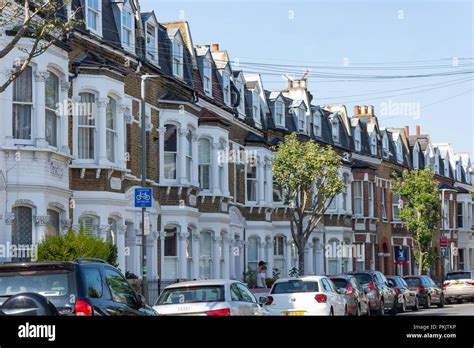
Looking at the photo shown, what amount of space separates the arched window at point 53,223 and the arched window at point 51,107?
5.79 feet

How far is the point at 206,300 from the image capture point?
45.4 feet

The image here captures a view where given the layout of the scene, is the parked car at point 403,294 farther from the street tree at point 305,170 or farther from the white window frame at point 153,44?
the white window frame at point 153,44

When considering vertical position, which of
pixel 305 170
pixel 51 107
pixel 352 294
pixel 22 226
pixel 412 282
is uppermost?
pixel 51 107

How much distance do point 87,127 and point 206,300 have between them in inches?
486

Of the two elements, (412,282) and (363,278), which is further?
(412,282)

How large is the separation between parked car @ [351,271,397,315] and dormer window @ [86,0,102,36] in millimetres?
→ 11504

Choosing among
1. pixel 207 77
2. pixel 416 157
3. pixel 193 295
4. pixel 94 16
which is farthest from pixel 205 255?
pixel 416 157

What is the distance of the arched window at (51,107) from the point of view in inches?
887

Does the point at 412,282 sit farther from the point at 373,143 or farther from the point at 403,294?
the point at 373,143

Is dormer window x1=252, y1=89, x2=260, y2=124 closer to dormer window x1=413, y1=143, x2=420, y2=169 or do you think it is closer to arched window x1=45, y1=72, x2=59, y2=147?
arched window x1=45, y1=72, x2=59, y2=147

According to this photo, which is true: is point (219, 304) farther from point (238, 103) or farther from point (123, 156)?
point (238, 103)

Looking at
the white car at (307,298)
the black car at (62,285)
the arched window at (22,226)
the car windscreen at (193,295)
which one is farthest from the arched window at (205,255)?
the black car at (62,285)

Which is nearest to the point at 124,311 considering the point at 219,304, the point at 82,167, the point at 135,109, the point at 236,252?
the point at 219,304

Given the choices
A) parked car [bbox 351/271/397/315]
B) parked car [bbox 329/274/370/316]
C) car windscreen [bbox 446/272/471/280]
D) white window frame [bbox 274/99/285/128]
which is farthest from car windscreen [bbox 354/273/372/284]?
white window frame [bbox 274/99/285/128]
